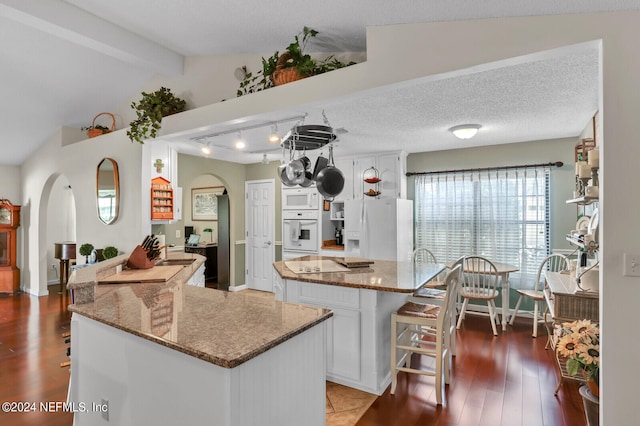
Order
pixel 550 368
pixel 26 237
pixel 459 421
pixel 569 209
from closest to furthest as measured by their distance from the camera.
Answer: pixel 459 421, pixel 550 368, pixel 569 209, pixel 26 237

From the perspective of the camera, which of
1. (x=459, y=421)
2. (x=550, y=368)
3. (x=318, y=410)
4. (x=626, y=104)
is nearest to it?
(x=318, y=410)

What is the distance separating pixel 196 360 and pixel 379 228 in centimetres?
386

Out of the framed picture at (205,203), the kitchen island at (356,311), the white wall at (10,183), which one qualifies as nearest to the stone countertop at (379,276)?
the kitchen island at (356,311)

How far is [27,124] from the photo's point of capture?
5.22 m

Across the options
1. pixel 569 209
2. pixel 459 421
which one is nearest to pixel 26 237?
pixel 459 421

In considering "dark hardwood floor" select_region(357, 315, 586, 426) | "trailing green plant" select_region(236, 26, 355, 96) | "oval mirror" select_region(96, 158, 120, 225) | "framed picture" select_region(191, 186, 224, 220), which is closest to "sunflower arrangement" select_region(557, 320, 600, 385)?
"dark hardwood floor" select_region(357, 315, 586, 426)

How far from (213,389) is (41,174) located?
6.56m

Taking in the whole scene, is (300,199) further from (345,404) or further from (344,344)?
(345,404)

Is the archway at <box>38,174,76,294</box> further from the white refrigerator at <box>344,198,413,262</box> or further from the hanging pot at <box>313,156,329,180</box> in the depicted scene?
the hanging pot at <box>313,156,329,180</box>

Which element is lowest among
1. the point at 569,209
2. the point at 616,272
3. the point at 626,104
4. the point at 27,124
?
the point at 616,272

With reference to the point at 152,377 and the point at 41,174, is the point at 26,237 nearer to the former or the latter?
the point at 41,174

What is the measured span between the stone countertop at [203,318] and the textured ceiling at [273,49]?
69.6 inches

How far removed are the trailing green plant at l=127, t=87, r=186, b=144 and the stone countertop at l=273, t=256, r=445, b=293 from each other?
2.24 metres

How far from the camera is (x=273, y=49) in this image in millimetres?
3334
